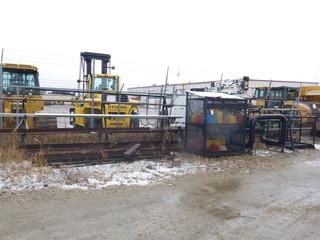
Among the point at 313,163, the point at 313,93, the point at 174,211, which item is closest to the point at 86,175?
the point at 174,211

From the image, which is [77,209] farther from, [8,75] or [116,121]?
[8,75]

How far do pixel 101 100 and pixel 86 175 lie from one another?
4.45m

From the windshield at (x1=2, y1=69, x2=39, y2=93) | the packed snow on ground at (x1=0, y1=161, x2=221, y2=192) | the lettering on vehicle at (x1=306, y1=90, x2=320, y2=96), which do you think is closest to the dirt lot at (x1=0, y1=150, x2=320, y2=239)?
the packed snow on ground at (x1=0, y1=161, x2=221, y2=192)

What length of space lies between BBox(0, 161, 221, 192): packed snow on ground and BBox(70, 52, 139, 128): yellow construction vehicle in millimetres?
2968

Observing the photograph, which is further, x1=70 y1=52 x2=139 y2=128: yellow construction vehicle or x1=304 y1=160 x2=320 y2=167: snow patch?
x1=70 y1=52 x2=139 y2=128: yellow construction vehicle

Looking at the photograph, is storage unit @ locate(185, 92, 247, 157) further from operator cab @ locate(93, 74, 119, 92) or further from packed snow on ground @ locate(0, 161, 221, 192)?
operator cab @ locate(93, 74, 119, 92)

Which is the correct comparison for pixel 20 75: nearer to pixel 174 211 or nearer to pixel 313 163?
pixel 174 211

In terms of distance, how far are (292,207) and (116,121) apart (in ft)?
25.4

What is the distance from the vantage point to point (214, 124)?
10102mm

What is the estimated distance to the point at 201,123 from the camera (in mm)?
9977

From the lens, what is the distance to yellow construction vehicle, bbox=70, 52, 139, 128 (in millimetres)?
11500

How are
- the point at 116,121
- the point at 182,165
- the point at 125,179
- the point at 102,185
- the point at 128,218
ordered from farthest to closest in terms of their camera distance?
the point at 116,121 → the point at 182,165 → the point at 125,179 → the point at 102,185 → the point at 128,218

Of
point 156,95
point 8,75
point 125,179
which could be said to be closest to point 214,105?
point 156,95

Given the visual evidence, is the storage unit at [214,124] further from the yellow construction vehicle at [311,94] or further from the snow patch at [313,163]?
the yellow construction vehicle at [311,94]
